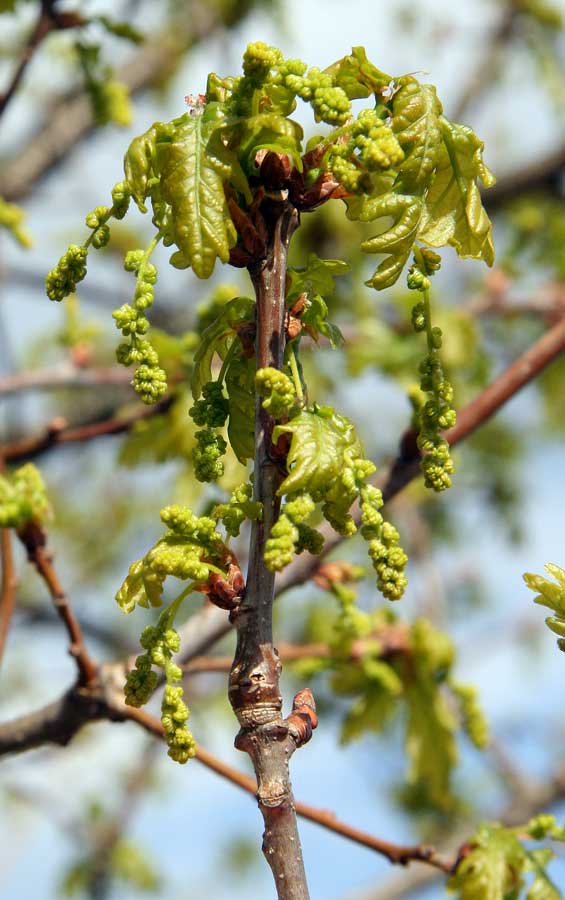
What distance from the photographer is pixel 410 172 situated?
121 centimetres

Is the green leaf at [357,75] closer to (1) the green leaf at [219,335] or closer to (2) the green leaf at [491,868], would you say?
(1) the green leaf at [219,335]

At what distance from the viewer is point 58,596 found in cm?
193

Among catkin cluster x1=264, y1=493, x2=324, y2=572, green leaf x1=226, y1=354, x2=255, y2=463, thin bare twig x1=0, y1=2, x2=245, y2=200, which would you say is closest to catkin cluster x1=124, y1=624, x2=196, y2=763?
catkin cluster x1=264, y1=493, x2=324, y2=572

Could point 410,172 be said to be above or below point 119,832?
below

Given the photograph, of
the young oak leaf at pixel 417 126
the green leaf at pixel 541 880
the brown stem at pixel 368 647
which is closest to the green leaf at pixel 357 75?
the young oak leaf at pixel 417 126

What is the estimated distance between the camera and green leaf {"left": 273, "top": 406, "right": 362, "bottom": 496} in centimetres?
111

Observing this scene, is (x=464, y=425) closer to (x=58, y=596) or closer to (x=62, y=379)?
(x=58, y=596)

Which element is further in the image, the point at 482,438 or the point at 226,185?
the point at 482,438

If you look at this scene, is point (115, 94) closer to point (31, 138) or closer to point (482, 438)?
point (31, 138)

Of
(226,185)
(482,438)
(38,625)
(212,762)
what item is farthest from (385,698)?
(482,438)

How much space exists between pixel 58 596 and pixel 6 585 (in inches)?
12.0

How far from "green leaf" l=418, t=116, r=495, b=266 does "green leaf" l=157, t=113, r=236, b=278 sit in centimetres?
24

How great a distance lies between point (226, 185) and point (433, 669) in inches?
71.7

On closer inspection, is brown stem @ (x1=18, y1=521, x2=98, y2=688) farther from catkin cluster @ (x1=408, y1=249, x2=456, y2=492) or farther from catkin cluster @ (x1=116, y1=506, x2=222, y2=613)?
catkin cluster @ (x1=408, y1=249, x2=456, y2=492)
